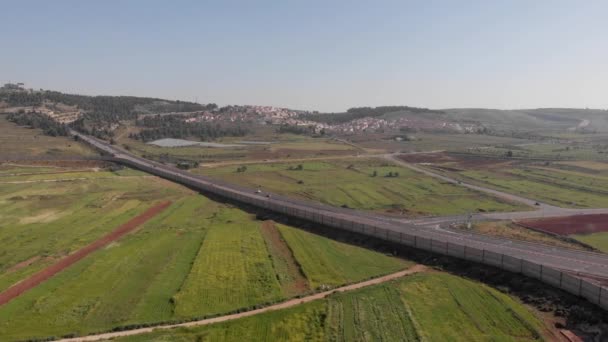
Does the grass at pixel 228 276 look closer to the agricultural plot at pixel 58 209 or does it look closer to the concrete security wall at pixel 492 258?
the agricultural plot at pixel 58 209

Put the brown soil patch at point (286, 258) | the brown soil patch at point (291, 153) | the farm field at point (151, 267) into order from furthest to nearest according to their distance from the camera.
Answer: the brown soil patch at point (291, 153) < the brown soil patch at point (286, 258) < the farm field at point (151, 267)

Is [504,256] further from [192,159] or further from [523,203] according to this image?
[192,159]

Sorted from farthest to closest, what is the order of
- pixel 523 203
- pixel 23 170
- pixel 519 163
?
pixel 519 163 < pixel 23 170 < pixel 523 203

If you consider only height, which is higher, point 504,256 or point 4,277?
point 504,256

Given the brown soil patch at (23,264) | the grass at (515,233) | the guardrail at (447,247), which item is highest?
the guardrail at (447,247)

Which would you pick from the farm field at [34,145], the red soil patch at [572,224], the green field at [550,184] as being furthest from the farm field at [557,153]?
the farm field at [34,145]

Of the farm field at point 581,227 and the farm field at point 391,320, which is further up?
the farm field at point 581,227

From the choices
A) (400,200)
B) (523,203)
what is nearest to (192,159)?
(400,200)

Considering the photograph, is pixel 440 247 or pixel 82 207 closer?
pixel 440 247
